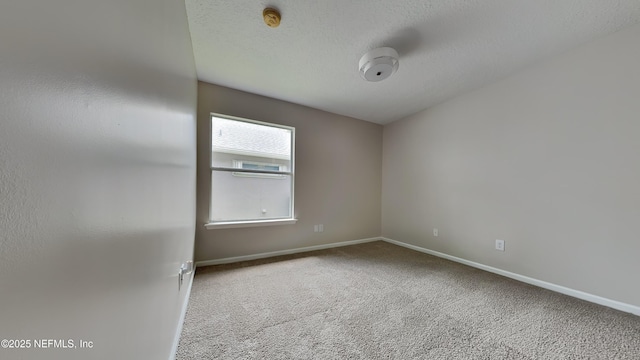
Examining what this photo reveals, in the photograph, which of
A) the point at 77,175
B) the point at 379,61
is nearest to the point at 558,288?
the point at 379,61

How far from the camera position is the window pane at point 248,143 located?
2867 millimetres

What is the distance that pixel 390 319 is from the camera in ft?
5.47

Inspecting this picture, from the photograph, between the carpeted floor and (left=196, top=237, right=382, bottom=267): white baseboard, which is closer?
the carpeted floor

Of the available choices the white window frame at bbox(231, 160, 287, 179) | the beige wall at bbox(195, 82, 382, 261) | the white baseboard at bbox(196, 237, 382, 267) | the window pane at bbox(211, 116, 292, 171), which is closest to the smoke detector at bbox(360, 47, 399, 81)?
the beige wall at bbox(195, 82, 382, 261)

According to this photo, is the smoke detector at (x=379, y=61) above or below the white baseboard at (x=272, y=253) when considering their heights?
above

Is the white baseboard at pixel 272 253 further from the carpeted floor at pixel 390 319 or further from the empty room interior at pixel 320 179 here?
the carpeted floor at pixel 390 319

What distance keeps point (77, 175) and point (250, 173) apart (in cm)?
270

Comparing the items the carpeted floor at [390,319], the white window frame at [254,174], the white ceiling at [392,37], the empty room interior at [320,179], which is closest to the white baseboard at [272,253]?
the empty room interior at [320,179]

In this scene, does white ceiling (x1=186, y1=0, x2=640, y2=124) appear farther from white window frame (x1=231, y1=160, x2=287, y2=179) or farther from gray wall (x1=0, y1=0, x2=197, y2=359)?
gray wall (x1=0, y1=0, x2=197, y2=359)

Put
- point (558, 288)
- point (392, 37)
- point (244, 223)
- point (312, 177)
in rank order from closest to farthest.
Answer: point (392, 37) → point (558, 288) → point (244, 223) → point (312, 177)

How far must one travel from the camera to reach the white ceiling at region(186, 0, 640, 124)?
5.54 ft

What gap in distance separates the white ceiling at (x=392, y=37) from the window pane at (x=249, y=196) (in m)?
1.23

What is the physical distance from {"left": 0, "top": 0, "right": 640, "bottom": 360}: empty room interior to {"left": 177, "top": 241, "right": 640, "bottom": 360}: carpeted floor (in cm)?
2

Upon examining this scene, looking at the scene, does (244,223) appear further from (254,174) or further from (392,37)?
(392,37)
